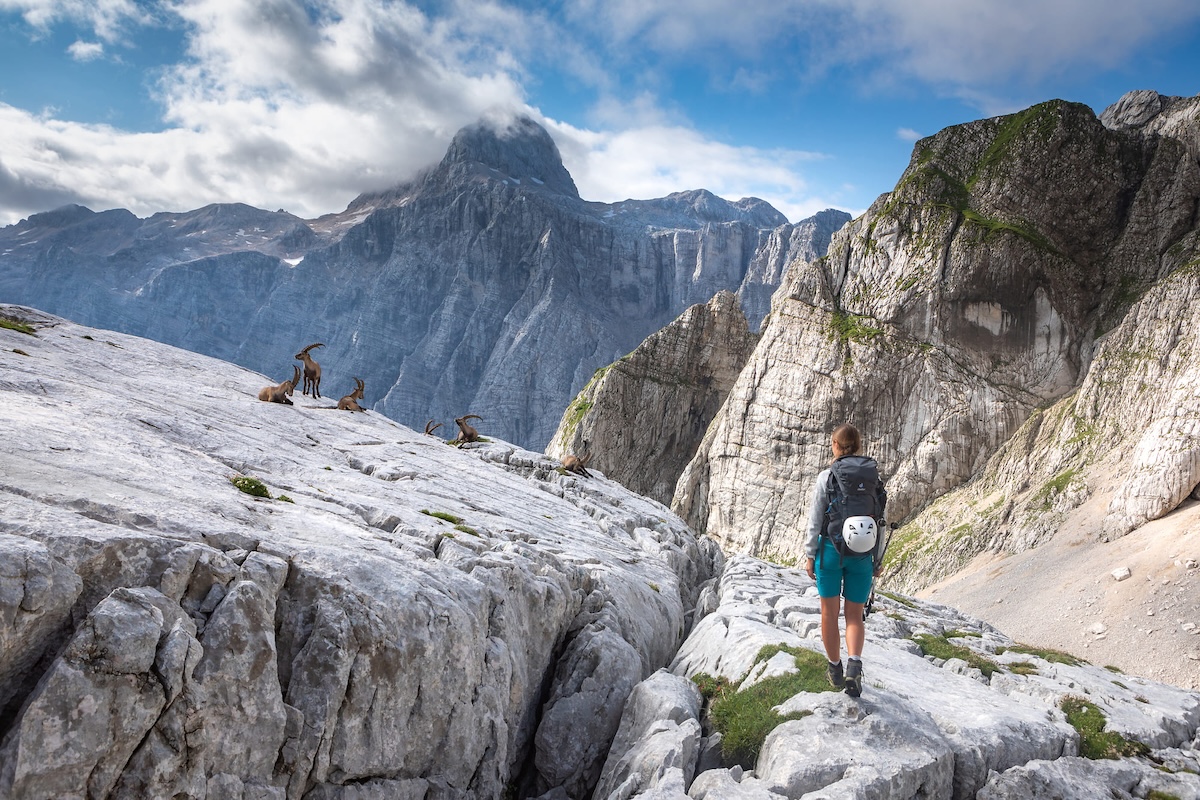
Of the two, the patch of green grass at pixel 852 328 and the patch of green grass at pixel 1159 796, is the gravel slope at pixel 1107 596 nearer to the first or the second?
the patch of green grass at pixel 852 328

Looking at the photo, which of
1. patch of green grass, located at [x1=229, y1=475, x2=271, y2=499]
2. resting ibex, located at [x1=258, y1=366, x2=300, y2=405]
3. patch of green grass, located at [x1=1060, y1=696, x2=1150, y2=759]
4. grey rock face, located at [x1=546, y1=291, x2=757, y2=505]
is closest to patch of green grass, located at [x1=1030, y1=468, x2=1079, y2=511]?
grey rock face, located at [x1=546, y1=291, x2=757, y2=505]

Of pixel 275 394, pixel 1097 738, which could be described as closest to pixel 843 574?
pixel 1097 738

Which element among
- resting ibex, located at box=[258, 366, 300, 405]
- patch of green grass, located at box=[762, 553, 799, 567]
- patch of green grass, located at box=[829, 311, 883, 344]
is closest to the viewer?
resting ibex, located at box=[258, 366, 300, 405]

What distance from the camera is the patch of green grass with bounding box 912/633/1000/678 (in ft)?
50.3

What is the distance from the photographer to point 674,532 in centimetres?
2866

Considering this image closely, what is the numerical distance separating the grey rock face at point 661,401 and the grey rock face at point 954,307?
1807cm

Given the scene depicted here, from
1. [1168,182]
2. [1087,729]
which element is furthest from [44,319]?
[1168,182]

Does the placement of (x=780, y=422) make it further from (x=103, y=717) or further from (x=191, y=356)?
(x=103, y=717)

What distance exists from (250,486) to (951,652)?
16.8 m

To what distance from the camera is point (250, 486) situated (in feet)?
41.2

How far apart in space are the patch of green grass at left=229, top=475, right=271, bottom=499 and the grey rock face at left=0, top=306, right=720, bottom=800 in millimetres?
278

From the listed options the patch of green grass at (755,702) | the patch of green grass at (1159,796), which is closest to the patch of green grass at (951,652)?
the patch of green grass at (1159,796)

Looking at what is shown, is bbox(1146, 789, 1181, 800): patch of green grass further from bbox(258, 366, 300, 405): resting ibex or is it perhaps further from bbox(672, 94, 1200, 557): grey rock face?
bbox(672, 94, 1200, 557): grey rock face

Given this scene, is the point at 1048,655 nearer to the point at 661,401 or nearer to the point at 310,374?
the point at 310,374
